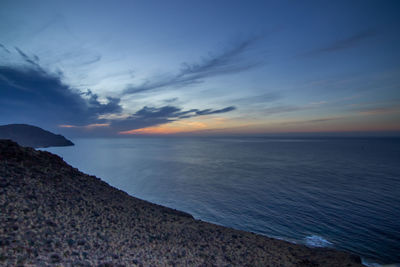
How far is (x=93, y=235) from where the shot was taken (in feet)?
31.0

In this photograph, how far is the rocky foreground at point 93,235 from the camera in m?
7.67

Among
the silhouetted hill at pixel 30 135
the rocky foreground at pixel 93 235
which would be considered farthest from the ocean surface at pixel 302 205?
the silhouetted hill at pixel 30 135

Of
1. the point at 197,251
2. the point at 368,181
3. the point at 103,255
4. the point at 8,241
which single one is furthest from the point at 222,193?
the point at 368,181

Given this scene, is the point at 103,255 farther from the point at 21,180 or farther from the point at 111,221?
the point at 21,180

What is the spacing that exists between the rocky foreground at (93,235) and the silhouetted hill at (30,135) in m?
175

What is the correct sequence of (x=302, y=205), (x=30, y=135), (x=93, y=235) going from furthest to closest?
(x=30, y=135) → (x=302, y=205) → (x=93, y=235)

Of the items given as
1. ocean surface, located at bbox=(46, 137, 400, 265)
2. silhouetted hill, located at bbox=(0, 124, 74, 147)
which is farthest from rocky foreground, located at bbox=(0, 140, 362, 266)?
silhouetted hill, located at bbox=(0, 124, 74, 147)

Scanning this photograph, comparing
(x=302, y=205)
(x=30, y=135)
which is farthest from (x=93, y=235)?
(x=30, y=135)

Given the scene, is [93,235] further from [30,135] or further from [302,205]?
[30,135]

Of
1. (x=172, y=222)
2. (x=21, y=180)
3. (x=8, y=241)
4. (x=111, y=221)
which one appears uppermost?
(x=21, y=180)

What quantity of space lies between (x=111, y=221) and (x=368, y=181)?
49836 millimetres

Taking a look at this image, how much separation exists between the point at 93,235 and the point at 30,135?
8005 inches

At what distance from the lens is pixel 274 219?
22.1 metres

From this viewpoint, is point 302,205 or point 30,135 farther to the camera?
point 30,135
